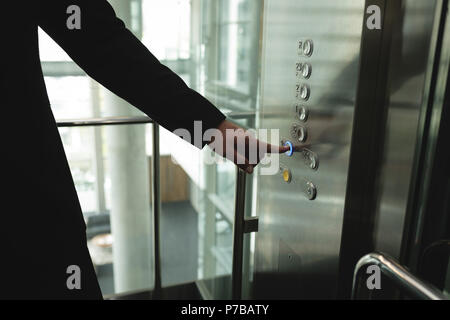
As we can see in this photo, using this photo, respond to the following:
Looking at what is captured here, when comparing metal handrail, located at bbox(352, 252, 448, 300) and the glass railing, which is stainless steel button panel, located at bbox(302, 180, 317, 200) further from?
the glass railing

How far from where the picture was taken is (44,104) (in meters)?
0.73

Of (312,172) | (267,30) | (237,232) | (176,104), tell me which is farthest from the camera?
(237,232)

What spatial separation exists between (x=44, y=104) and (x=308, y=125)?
0.54m

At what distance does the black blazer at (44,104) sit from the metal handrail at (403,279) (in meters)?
0.33

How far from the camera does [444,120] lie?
78cm

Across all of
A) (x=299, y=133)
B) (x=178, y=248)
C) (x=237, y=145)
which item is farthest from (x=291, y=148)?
(x=178, y=248)

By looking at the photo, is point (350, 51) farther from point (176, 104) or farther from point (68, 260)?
point (68, 260)

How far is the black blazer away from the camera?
693 millimetres

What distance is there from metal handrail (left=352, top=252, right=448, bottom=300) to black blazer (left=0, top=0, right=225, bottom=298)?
0.33 metres

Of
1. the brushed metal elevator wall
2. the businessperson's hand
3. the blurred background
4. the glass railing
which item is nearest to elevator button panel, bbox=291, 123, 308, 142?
the brushed metal elevator wall

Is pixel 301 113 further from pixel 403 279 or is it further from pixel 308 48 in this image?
pixel 403 279

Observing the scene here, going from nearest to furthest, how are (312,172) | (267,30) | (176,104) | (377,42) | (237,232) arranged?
(176,104), (377,42), (312,172), (267,30), (237,232)
